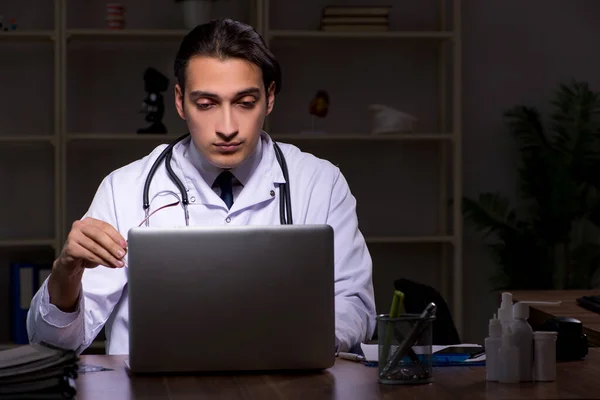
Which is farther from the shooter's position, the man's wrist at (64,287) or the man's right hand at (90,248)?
the man's wrist at (64,287)

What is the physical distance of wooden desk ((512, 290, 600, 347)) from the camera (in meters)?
2.25

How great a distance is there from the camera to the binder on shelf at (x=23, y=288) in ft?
14.0

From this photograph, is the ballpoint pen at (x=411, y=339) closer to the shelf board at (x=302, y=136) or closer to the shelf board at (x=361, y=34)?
the shelf board at (x=302, y=136)

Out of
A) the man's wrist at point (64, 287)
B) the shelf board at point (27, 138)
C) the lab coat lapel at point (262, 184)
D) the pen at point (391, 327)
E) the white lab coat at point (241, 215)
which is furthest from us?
the shelf board at point (27, 138)

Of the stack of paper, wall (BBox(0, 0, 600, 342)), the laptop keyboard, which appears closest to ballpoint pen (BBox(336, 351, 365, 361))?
the stack of paper

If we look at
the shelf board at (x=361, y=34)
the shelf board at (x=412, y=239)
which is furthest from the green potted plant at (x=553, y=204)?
the shelf board at (x=361, y=34)

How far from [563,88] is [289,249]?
10.5ft

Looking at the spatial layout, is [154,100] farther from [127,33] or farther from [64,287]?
[64,287]

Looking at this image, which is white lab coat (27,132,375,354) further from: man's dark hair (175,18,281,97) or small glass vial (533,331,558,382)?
small glass vial (533,331,558,382)

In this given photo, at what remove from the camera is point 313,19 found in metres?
4.66

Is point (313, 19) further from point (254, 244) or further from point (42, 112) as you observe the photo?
Answer: point (254, 244)

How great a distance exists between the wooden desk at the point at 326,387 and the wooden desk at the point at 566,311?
22.2 inches

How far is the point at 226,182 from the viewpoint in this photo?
234 cm

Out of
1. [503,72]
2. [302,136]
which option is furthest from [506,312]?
[503,72]
